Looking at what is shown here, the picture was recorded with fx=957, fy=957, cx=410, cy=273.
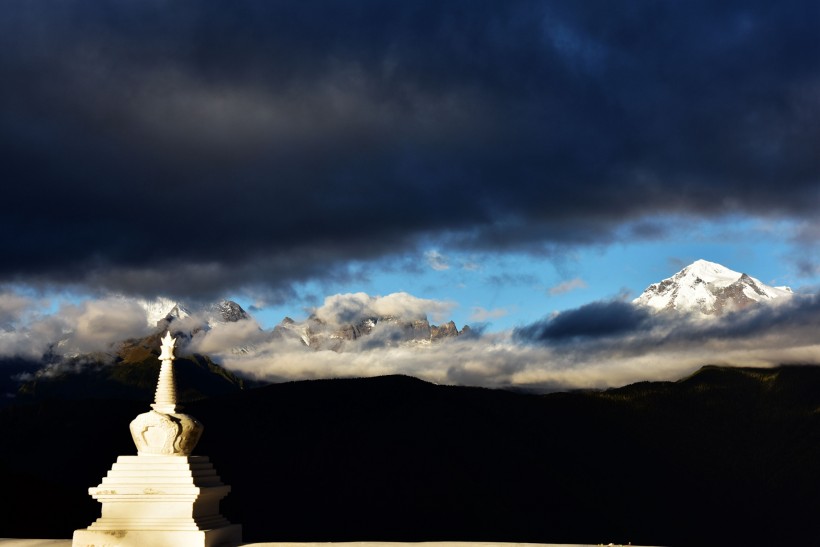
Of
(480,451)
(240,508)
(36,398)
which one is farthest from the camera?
(36,398)

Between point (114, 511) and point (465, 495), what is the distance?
8044 cm

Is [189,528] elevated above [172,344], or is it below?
below

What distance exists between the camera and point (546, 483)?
10356cm

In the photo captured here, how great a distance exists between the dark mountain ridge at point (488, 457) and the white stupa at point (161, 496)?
2670 inches

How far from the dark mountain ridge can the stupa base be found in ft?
224

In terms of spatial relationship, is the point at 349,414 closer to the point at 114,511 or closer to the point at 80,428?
the point at 80,428

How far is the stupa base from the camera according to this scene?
18031 mm

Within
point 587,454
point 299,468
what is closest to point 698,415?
point 587,454

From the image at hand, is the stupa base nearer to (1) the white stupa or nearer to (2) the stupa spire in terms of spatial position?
(1) the white stupa

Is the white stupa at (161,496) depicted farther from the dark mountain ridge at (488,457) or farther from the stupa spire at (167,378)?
the dark mountain ridge at (488,457)

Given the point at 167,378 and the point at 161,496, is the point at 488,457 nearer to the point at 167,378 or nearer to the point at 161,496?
the point at 167,378

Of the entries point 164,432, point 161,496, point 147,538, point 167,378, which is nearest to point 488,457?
point 167,378

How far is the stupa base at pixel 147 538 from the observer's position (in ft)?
59.2

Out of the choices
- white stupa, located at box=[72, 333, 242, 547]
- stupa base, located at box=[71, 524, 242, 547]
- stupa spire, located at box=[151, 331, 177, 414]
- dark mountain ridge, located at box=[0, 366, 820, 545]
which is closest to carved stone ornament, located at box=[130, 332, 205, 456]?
white stupa, located at box=[72, 333, 242, 547]
